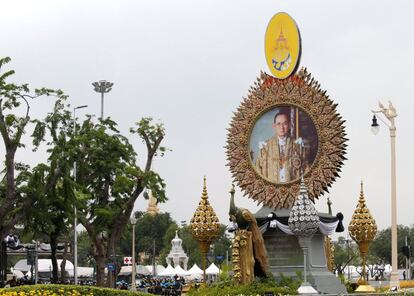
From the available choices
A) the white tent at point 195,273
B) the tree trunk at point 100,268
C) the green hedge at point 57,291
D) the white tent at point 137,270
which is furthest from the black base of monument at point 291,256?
the white tent at point 137,270

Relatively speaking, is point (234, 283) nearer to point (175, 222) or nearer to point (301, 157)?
point (301, 157)

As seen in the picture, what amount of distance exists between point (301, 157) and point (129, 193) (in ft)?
59.7

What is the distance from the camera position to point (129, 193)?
5147 centimetres

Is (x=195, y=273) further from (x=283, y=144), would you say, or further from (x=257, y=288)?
(x=257, y=288)

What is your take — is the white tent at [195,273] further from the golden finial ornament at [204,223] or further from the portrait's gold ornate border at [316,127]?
the portrait's gold ornate border at [316,127]

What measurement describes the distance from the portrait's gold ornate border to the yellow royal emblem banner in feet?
1.57

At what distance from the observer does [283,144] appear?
36.6 meters

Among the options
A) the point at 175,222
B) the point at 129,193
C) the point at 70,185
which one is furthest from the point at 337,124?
the point at 175,222

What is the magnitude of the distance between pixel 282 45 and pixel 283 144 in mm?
4757

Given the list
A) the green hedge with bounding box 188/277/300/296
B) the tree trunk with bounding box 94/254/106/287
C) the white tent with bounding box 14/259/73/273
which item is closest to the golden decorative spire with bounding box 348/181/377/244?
the green hedge with bounding box 188/277/300/296

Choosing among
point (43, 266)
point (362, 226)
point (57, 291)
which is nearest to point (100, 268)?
point (362, 226)

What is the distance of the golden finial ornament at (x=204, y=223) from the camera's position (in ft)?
124

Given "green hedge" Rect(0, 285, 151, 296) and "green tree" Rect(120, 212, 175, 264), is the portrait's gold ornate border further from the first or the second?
"green tree" Rect(120, 212, 175, 264)

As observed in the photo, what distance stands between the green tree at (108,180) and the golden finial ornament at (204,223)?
10.8 m
